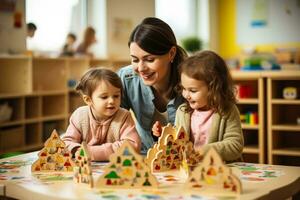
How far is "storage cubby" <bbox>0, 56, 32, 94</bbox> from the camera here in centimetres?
423

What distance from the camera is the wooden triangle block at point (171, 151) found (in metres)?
1.53

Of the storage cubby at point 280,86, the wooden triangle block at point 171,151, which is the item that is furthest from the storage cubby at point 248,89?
the wooden triangle block at point 171,151

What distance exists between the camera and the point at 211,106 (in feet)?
5.43

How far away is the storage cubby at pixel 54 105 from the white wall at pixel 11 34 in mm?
547

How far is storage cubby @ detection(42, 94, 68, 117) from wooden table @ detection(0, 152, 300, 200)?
3.19 m

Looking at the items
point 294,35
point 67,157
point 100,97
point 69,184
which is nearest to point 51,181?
point 69,184

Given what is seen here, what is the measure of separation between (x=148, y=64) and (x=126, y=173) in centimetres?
67

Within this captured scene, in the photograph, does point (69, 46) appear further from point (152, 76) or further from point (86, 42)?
point (152, 76)

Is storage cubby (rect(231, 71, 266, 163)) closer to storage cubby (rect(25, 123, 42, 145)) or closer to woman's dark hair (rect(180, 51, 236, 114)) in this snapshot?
storage cubby (rect(25, 123, 42, 145))

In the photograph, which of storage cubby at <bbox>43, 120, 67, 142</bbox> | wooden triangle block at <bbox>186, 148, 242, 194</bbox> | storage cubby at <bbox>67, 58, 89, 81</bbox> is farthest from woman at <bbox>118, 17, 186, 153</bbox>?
storage cubby at <bbox>67, 58, 89, 81</bbox>

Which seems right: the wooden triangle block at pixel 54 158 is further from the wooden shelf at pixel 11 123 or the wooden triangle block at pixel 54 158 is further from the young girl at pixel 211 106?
the wooden shelf at pixel 11 123

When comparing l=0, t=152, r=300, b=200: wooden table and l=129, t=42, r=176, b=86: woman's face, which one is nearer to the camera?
l=0, t=152, r=300, b=200: wooden table

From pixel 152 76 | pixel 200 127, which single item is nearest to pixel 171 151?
pixel 200 127

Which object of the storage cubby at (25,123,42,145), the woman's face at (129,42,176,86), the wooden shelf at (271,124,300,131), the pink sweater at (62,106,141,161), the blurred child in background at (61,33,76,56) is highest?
the blurred child in background at (61,33,76,56)
